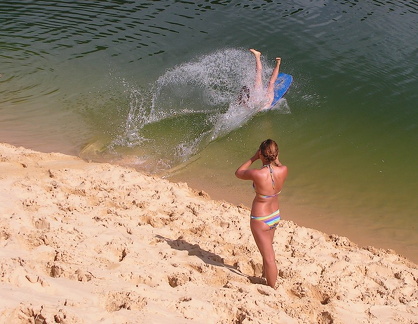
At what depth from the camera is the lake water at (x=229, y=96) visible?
26.6ft

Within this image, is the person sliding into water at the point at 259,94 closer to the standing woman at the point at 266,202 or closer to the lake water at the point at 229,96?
the lake water at the point at 229,96

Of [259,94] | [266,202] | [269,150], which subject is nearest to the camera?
[269,150]

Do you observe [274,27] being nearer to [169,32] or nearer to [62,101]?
[169,32]

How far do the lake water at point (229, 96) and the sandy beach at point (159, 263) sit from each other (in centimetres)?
123

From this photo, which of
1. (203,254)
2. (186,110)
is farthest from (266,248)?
(186,110)

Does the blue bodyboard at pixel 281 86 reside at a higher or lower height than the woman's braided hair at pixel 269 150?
lower

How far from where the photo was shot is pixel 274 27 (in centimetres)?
1525

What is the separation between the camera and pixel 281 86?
426 inches

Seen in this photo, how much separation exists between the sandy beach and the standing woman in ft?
0.83

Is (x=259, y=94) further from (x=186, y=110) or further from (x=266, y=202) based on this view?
(x=266, y=202)

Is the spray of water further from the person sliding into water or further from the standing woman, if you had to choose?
the standing woman

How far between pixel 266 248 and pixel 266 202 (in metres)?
0.45

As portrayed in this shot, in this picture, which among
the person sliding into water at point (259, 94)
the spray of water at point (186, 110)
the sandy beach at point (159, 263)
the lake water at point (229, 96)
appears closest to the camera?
the sandy beach at point (159, 263)

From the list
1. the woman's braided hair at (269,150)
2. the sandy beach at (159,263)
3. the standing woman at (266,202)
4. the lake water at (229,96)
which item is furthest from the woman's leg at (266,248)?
the lake water at (229,96)
